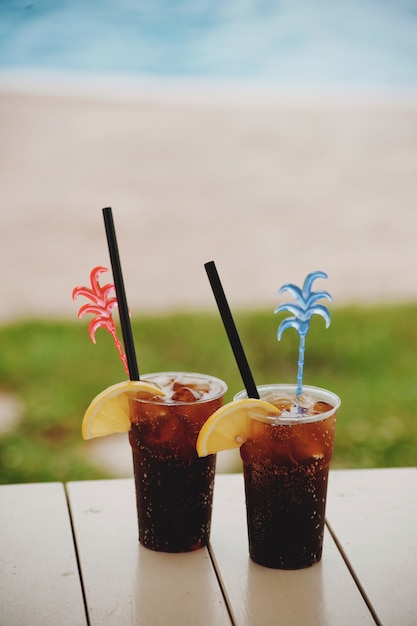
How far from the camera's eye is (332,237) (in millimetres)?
4352

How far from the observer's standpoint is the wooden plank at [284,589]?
988 millimetres

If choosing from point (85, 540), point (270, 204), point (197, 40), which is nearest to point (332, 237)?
point (270, 204)

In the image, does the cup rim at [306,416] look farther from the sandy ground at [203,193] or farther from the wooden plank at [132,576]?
the sandy ground at [203,193]

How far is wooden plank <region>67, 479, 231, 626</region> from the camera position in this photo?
994mm

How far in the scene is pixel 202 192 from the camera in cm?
464

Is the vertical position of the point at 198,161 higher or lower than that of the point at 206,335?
higher

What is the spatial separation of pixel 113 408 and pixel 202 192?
11.8 ft

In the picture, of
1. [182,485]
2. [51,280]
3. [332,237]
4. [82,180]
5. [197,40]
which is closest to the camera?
[182,485]

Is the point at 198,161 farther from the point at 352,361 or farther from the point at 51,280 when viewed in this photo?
the point at 352,361

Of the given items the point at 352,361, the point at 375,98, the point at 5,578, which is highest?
the point at 375,98

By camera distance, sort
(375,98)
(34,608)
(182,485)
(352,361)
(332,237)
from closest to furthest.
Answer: (34,608) → (182,485) → (352,361) → (332,237) → (375,98)

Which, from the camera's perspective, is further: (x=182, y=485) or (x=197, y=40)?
(x=197, y=40)

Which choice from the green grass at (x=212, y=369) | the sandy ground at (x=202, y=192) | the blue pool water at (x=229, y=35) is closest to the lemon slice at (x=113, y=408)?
the green grass at (x=212, y=369)

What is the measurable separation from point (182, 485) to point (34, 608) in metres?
0.23
